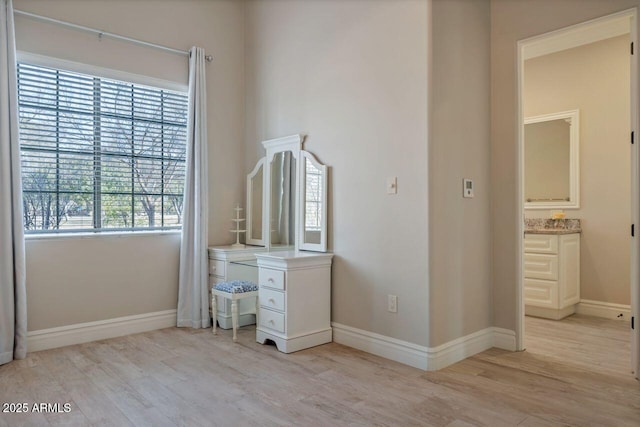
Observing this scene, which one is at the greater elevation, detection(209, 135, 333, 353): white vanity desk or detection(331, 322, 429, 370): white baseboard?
detection(209, 135, 333, 353): white vanity desk

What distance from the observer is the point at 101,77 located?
3.74 m

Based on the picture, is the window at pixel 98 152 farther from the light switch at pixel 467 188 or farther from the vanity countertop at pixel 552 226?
the vanity countertop at pixel 552 226

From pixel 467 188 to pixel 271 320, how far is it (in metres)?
1.78

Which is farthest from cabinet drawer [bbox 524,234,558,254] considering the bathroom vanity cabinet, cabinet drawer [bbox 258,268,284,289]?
cabinet drawer [bbox 258,268,284,289]

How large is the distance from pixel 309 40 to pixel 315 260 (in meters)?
→ 1.92

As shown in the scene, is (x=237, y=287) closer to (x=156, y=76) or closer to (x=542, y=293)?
(x=156, y=76)

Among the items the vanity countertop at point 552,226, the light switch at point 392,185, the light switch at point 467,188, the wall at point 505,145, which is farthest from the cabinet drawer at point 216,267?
the vanity countertop at point 552,226

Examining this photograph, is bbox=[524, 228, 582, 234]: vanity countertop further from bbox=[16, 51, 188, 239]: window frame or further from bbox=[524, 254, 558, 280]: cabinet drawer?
bbox=[16, 51, 188, 239]: window frame

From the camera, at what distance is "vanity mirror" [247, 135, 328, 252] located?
145 inches

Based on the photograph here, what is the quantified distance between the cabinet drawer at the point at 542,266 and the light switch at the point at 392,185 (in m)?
2.21

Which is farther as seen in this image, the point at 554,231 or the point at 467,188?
the point at 554,231

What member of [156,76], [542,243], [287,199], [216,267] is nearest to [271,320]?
[216,267]

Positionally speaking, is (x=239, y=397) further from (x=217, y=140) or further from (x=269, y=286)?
(x=217, y=140)

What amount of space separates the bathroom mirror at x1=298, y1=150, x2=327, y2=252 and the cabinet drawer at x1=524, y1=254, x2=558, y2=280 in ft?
7.55
